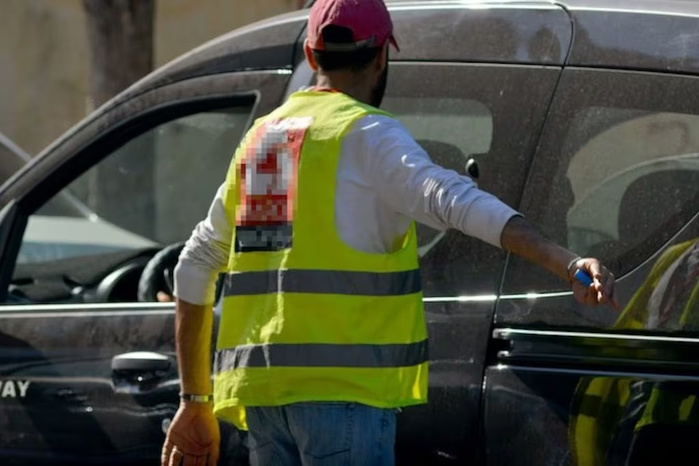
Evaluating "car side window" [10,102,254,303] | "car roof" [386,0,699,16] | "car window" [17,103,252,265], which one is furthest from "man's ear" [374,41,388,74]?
"car window" [17,103,252,265]

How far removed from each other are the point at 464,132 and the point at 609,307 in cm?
61

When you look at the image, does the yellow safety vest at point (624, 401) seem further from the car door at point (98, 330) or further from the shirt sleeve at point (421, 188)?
the car door at point (98, 330)

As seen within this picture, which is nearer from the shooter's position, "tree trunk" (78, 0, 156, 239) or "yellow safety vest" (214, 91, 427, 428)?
"yellow safety vest" (214, 91, 427, 428)

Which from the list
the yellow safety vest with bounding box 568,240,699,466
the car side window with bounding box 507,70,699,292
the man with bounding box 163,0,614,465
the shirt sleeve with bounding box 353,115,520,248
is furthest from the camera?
the car side window with bounding box 507,70,699,292

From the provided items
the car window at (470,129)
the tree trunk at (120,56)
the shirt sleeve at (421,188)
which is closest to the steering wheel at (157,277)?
the car window at (470,129)

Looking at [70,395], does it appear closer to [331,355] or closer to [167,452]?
[167,452]

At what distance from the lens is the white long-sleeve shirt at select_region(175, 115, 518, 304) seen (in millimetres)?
2621

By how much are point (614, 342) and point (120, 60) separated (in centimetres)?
577

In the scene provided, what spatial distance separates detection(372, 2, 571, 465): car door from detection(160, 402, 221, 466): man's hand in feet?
1.50

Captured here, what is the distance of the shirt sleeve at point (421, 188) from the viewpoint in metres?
2.61

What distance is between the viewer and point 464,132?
3475 millimetres

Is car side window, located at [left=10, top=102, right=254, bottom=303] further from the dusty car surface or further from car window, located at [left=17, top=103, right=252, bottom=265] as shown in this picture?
the dusty car surface

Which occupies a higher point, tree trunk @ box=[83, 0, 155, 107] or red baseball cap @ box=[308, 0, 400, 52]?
red baseball cap @ box=[308, 0, 400, 52]

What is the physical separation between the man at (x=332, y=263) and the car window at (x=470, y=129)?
1.56 feet
